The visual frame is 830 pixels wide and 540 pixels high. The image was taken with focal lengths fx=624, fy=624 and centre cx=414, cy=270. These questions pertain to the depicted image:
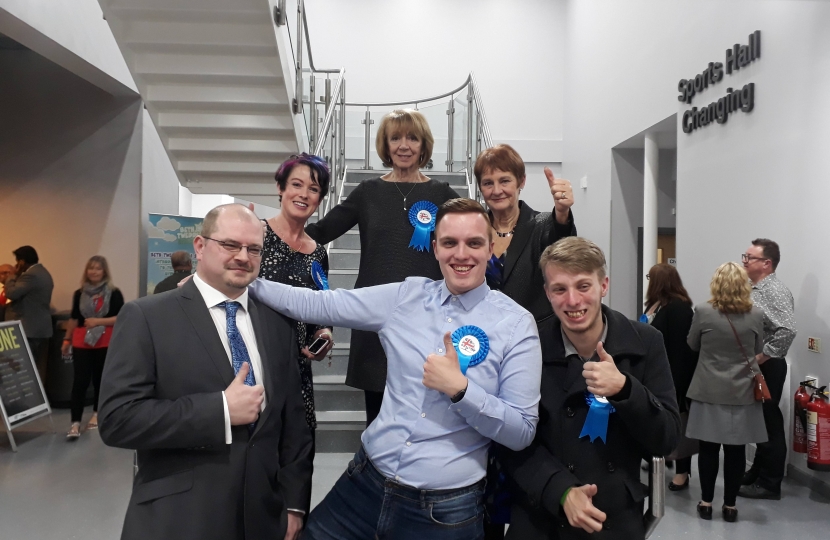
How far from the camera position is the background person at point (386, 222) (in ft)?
7.68

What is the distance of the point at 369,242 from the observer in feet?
7.99

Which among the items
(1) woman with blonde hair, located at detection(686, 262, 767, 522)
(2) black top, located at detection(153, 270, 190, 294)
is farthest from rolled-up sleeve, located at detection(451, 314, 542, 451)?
(2) black top, located at detection(153, 270, 190, 294)

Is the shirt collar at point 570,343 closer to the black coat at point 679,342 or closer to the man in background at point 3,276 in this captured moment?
the black coat at point 679,342

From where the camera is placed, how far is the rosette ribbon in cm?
167

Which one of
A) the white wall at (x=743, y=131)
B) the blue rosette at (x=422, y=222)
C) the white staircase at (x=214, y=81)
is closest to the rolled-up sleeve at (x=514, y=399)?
the blue rosette at (x=422, y=222)

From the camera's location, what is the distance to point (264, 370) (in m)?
1.69

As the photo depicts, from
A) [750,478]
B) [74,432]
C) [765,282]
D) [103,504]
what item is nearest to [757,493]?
[750,478]

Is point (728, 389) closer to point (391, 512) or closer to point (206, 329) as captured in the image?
point (391, 512)

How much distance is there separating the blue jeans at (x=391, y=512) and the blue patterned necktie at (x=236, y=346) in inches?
16.1

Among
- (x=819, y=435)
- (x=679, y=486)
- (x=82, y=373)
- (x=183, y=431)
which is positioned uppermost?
(x=183, y=431)

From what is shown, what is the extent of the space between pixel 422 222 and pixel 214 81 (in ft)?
15.2

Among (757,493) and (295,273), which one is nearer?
(295,273)

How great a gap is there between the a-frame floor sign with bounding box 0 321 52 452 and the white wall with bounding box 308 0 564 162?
301 inches

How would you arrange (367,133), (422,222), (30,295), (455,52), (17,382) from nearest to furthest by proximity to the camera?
(422,222) → (17,382) → (30,295) → (367,133) → (455,52)
